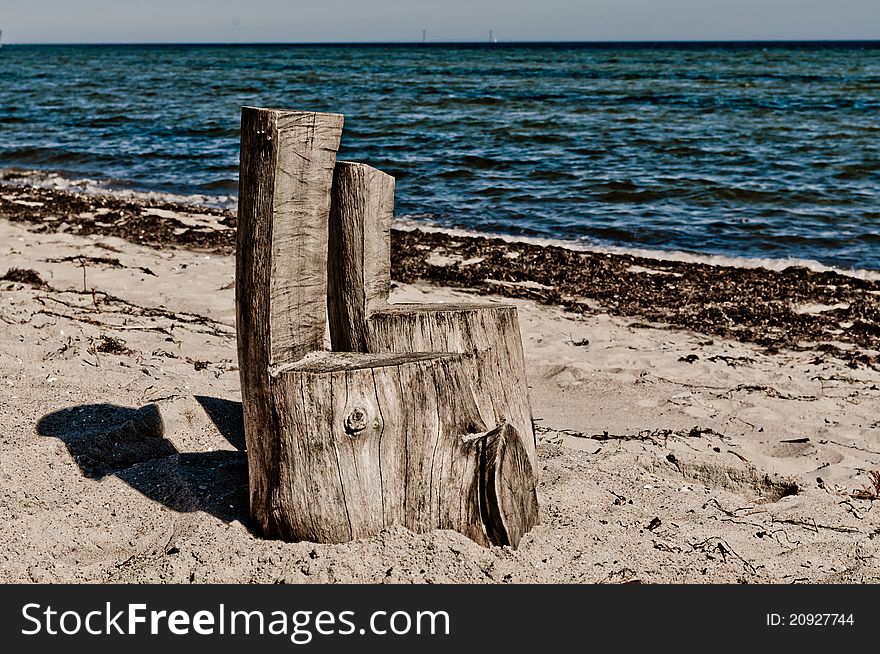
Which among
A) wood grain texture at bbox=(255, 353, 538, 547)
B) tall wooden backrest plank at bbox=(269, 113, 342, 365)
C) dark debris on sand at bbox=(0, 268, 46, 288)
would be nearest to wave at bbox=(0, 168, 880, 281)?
dark debris on sand at bbox=(0, 268, 46, 288)

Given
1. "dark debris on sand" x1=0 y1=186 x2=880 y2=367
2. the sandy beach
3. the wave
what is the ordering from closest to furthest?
the sandy beach < "dark debris on sand" x1=0 y1=186 x2=880 y2=367 < the wave

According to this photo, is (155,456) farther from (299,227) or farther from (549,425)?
(549,425)

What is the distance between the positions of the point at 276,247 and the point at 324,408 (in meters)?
0.60

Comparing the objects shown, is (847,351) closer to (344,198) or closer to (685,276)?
(685,276)

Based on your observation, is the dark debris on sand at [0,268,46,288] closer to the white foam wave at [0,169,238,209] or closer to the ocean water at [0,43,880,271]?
the white foam wave at [0,169,238,209]

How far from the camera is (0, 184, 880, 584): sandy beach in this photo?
10.9ft

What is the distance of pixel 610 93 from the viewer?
32.5 metres

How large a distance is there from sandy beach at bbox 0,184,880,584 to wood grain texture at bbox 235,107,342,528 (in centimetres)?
63

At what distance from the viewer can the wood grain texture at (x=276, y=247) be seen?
2953 mm

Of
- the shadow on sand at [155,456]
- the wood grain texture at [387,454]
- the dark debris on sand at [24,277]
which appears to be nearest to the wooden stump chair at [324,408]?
the wood grain texture at [387,454]

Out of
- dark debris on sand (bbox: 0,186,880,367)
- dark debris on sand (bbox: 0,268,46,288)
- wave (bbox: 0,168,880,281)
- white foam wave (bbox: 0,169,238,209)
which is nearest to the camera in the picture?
dark debris on sand (bbox: 0,186,880,367)

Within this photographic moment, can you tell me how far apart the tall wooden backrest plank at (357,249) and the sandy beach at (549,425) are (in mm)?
855

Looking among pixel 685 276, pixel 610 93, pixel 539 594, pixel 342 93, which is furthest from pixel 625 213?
pixel 342 93

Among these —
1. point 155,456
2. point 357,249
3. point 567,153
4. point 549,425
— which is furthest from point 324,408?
point 567,153
